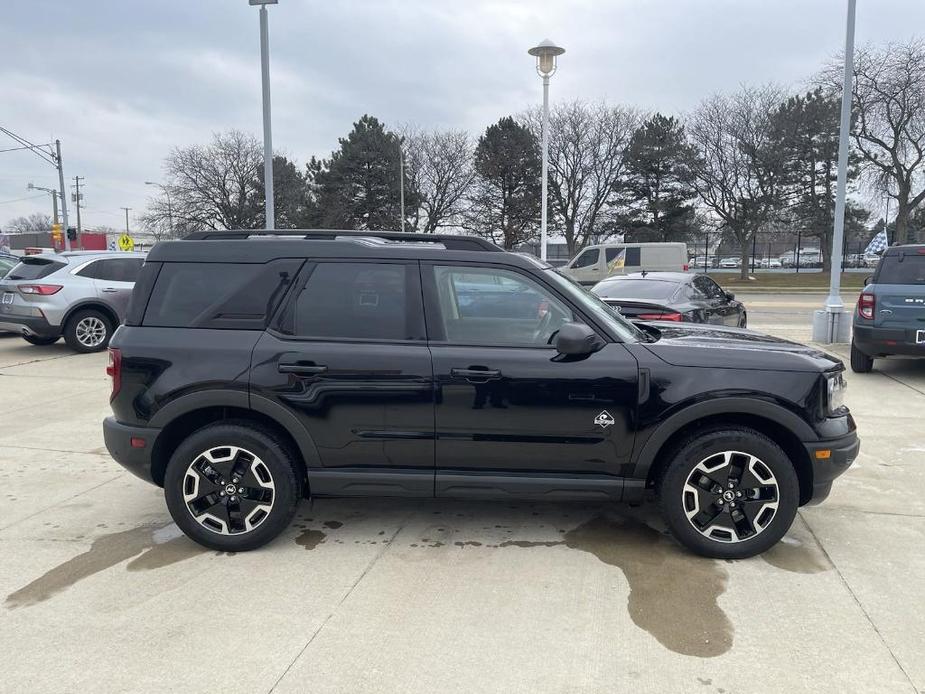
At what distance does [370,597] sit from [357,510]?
3.92 feet

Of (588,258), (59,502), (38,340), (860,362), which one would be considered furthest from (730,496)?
(588,258)

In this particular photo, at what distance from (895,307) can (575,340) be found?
668 centimetres

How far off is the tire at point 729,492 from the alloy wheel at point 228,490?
2.25m

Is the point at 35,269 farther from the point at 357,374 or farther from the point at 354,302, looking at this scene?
the point at 357,374

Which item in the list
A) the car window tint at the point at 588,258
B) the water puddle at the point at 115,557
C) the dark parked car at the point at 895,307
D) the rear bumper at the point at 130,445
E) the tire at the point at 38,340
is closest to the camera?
the water puddle at the point at 115,557

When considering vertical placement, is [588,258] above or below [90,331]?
above

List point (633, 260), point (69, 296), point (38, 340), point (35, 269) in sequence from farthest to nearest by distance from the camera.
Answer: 1. point (633, 260)
2. point (38, 340)
3. point (35, 269)
4. point (69, 296)

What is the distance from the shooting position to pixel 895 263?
8.39 metres

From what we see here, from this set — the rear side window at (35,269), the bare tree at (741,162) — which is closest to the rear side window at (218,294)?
the rear side window at (35,269)

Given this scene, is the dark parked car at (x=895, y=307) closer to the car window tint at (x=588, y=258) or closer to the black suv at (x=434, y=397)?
the black suv at (x=434, y=397)

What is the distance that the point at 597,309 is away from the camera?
3.90 metres

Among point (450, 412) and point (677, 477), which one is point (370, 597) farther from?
point (677, 477)

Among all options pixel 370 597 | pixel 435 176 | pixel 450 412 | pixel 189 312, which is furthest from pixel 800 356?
pixel 435 176

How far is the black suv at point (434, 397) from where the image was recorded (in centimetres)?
359
